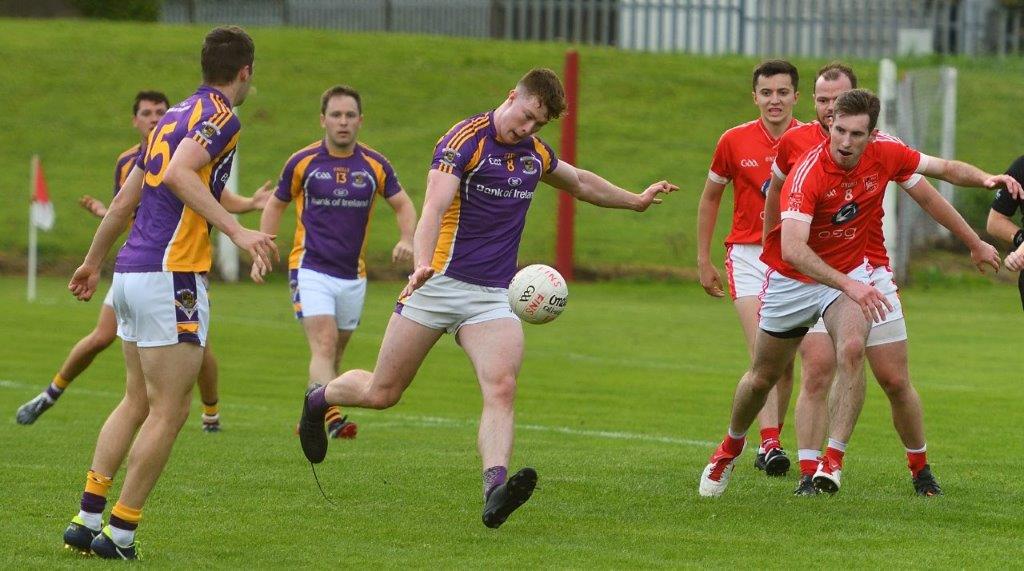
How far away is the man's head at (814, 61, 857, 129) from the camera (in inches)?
348

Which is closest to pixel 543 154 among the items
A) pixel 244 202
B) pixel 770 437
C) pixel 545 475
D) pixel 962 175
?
pixel 545 475

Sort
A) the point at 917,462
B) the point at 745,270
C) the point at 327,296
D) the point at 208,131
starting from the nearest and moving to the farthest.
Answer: the point at 208,131 → the point at 917,462 → the point at 745,270 → the point at 327,296

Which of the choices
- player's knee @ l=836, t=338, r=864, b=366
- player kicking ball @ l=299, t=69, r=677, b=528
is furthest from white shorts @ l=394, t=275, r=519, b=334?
player's knee @ l=836, t=338, r=864, b=366

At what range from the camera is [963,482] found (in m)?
8.91

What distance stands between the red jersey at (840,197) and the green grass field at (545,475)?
128 centimetres

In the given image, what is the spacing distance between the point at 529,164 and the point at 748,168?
228 centimetres

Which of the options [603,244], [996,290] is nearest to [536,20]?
[603,244]

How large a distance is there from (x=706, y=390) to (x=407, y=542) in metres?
7.29

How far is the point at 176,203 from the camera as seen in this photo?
673 centimetres

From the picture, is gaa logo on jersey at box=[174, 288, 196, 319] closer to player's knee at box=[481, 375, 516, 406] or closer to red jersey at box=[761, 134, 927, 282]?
player's knee at box=[481, 375, 516, 406]

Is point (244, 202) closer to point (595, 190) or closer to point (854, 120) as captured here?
point (595, 190)

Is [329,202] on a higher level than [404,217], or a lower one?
higher

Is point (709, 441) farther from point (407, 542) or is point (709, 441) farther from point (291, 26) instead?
point (291, 26)

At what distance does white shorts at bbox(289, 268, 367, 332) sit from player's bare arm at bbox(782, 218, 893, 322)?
430 centimetres
